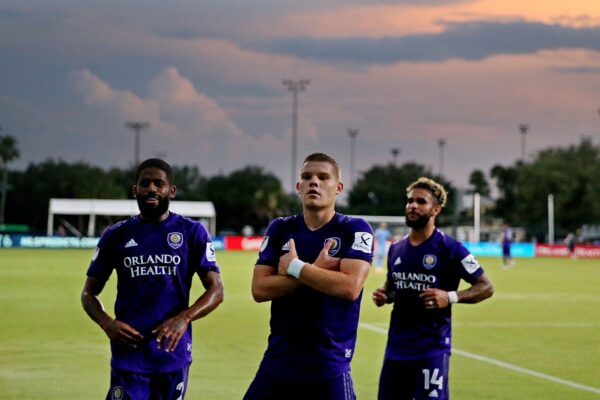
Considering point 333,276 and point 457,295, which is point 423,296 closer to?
point 457,295

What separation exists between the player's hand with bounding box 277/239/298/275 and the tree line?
281 feet

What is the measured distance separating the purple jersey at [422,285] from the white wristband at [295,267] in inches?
90.2

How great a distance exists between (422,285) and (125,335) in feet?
9.12

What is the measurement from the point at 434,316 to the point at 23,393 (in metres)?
5.48

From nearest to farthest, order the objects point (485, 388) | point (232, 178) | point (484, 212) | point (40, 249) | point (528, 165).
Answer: point (485, 388), point (40, 249), point (528, 165), point (232, 178), point (484, 212)

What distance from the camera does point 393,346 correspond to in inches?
321

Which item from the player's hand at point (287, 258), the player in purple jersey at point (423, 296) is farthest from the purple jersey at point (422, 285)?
the player's hand at point (287, 258)

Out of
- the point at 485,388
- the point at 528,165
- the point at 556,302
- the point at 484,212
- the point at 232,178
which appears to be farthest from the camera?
the point at 484,212

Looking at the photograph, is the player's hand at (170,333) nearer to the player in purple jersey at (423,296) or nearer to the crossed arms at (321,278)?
the crossed arms at (321,278)

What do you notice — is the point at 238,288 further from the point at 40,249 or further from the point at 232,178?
the point at 232,178

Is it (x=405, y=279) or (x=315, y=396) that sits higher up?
(x=405, y=279)

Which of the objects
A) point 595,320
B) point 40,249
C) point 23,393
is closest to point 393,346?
point 23,393

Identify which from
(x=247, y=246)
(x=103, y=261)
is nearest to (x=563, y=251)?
(x=247, y=246)

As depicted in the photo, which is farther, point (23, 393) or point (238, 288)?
point (238, 288)
